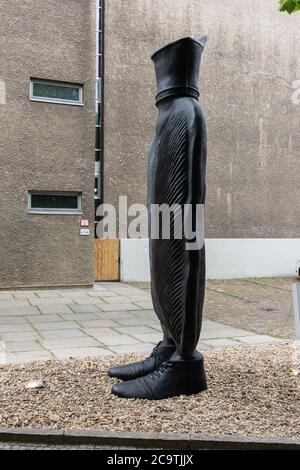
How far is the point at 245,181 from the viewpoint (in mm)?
15359

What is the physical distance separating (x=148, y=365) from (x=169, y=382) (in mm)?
375

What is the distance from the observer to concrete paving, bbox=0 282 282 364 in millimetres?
6094

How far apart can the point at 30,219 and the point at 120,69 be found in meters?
4.73

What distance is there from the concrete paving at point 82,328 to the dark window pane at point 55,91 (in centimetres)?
447

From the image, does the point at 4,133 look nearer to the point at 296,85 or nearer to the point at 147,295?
the point at 147,295

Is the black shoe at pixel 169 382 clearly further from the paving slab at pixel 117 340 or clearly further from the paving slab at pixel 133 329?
the paving slab at pixel 133 329

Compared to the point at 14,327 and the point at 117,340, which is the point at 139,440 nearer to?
the point at 117,340

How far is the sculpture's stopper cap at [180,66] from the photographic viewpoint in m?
3.88

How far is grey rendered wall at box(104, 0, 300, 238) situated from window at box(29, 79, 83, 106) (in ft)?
4.50

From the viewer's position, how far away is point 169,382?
151 inches

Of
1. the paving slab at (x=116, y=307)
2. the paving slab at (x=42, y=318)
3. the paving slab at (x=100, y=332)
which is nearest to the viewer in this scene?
the paving slab at (x=100, y=332)

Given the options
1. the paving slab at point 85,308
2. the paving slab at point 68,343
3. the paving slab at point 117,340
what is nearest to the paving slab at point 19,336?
the paving slab at point 68,343

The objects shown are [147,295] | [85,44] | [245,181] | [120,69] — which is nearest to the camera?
[147,295]
